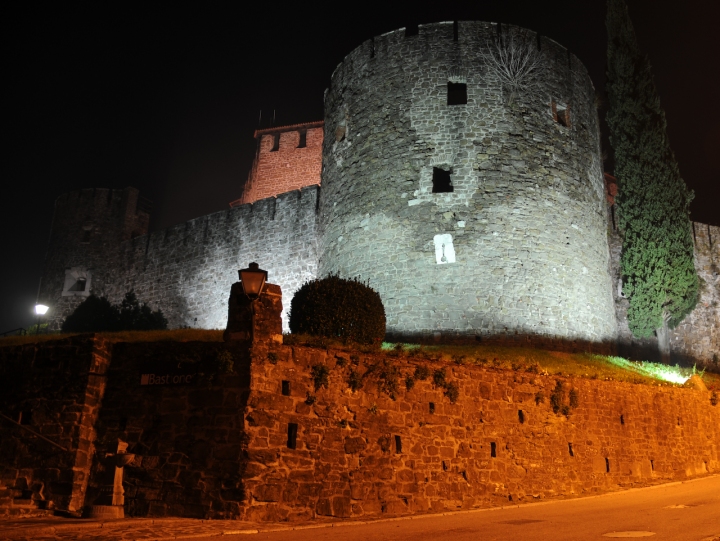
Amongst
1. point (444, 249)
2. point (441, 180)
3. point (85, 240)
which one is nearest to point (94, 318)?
point (85, 240)

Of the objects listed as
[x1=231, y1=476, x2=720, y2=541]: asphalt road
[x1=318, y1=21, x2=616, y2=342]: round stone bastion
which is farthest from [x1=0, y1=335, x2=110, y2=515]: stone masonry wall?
[x1=318, y1=21, x2=616, y2=342]: round stone bastion

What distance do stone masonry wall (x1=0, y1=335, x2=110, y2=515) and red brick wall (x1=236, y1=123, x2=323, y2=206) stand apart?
83.0ft

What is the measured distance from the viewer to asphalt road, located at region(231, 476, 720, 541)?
23.7ft

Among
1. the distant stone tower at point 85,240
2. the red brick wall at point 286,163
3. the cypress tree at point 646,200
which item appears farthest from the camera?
the red brick wall at point 286,163

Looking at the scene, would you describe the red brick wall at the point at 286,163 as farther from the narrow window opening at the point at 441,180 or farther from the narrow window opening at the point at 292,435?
the narrow window opening at the point at 292,435

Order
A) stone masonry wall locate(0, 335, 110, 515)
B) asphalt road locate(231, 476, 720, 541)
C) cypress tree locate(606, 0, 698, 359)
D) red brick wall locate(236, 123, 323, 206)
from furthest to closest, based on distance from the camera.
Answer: red brick wall locate(236, 123, 323, 206), cypress tree locate(606, 0, 698, 359), stone masonry wall locate(0, 335, 110, 515), asphalt road locate(231, 476, 720, 541)

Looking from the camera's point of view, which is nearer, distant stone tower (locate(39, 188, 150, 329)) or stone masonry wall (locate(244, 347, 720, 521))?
stone masonry wall (locate(244, 347, 720, 521))

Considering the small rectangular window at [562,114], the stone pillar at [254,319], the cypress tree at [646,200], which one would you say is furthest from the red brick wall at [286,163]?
the stone pillar at [254,319]

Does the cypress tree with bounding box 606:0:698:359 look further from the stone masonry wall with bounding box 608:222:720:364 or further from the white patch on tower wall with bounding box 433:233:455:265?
the white patch on tower wall with bounding box 433:233:455:265

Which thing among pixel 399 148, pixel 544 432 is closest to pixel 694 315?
pixel 399 148

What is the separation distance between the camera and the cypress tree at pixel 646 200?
1888cm

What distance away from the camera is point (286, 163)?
35281 mm

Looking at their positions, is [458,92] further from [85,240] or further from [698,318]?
[85,240]

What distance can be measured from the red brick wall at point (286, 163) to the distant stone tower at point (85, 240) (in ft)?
25.7
